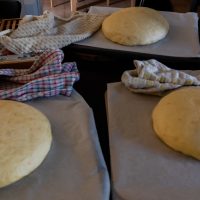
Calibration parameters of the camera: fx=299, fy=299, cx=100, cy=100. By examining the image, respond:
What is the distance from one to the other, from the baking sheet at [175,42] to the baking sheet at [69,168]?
397 mm

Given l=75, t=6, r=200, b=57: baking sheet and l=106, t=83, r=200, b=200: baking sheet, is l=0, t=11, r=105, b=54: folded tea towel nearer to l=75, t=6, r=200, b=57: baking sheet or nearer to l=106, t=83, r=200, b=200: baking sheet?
l=75, t=6, r=200, b=57: baking sheet

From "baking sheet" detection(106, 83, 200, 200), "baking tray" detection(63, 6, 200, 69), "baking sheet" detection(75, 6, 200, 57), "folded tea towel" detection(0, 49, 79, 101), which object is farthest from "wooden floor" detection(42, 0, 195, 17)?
"baking sheet" detection(106, 83, 200, 200)

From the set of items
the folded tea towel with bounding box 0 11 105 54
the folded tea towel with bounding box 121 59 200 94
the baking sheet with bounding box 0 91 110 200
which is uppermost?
the folded tea towel with bounding box 0 11 105 54

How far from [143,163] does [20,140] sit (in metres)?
0.27

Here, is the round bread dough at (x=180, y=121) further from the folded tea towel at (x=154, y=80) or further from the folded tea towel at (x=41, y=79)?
the folded tea towel at (x=41, y=79)

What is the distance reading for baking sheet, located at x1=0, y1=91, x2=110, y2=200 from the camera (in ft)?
1.90

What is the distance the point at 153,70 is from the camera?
0.87 m

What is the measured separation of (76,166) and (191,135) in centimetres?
26

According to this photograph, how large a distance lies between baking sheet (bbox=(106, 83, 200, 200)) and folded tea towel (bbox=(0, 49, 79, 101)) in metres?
0.15

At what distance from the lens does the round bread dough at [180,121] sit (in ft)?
2.17

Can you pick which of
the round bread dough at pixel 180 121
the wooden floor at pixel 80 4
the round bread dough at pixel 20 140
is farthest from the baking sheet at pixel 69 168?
the wooden floor at pixel 80 4

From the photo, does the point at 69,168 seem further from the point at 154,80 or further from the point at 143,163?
the point at 154,80

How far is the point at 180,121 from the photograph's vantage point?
0.70m

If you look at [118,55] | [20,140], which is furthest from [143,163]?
[118,55]
